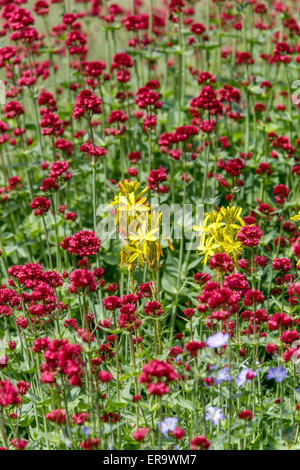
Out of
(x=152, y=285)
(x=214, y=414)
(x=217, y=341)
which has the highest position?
(x=217, y=341)

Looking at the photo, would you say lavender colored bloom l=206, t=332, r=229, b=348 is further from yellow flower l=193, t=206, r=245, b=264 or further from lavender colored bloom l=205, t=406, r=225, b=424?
yellow flower l=193, t=206, r=245, b=264

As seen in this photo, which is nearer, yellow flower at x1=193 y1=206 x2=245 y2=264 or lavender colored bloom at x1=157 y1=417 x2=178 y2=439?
lavender colored bloom at x1=157 y1=417 x2=178 y2=439

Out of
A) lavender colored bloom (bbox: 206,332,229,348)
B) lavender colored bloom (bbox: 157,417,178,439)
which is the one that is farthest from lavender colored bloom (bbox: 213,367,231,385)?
lavender colored bloom (bbox: 157,417,178,439)

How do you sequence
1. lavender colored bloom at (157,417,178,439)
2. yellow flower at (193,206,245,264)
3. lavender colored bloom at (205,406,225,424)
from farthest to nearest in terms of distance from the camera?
yellow flower at (193,206,245,264) < lavender colored bloom at (205,406,225,424) < lavender colored bloom at (157,417,178,439)

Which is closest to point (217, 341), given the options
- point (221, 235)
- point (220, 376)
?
point (220, 376)

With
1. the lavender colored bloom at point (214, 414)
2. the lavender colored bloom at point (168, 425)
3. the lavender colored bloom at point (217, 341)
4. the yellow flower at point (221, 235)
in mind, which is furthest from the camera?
the yellow flower at point (221, 235)

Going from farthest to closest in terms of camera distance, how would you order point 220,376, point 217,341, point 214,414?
point 214,414 → point 220,376 → point 217,341

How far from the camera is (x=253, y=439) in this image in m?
3.84

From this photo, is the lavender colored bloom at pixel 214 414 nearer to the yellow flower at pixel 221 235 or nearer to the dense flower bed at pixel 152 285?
the dense flower bed at pixel 152 285

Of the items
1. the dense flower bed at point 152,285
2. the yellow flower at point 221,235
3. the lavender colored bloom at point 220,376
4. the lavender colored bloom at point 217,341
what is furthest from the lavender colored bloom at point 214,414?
the yellow flower at point 221,235

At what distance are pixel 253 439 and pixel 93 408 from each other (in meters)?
1.17

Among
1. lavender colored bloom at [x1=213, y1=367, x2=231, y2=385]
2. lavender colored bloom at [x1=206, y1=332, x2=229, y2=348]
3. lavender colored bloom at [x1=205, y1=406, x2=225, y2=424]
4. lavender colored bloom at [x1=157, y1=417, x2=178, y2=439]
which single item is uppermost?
lavender colored bloom at [x1=206, y1=332, x2=229, y2=348]

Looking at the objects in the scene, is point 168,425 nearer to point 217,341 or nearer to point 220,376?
point 220,376

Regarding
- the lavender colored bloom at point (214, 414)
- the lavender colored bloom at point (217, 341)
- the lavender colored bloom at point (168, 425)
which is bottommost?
the lavender colored bloom at point (214, 414)
